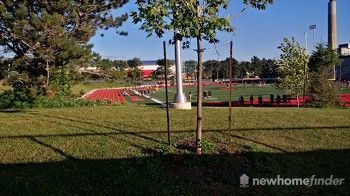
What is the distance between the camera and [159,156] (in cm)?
899

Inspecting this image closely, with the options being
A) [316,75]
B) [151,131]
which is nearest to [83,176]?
[151,131]

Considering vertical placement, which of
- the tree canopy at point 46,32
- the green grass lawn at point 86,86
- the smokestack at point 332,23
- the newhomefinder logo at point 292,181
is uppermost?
the smokestack at point 332,23

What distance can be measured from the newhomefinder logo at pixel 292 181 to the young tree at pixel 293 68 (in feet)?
83.5

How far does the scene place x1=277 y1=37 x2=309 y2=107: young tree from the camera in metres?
34.8

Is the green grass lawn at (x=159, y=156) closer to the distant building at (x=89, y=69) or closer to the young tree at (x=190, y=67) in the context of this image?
the distant building at (x=89, y=69)

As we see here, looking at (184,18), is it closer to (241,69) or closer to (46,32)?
(46,32)

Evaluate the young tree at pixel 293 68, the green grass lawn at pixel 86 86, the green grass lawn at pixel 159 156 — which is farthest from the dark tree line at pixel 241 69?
the green grass lawn at pixel 159 156

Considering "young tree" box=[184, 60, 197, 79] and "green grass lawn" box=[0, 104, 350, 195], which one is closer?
"green grass lawn" box=[0, 104, 350, 195]

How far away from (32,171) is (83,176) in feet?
2.96

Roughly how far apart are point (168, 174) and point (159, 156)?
2.53ft

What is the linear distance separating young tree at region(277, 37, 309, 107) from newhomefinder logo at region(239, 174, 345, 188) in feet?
83.5

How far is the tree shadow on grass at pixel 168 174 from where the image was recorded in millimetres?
7543

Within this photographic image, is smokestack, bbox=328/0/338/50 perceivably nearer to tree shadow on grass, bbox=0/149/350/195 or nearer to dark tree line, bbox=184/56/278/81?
dark tree line, bbox=184/56/278/81

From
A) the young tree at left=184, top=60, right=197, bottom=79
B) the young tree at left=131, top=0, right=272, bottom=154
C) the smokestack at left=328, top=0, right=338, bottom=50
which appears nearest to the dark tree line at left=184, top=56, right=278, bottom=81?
the young tree at left=184, top=60, right=197, bottom=79
